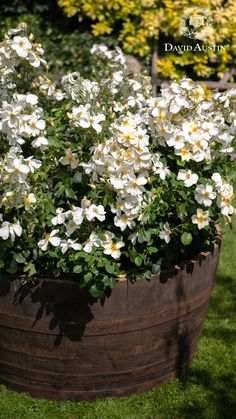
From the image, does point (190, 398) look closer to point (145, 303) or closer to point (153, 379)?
point (153, 379)

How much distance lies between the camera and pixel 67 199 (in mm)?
2514

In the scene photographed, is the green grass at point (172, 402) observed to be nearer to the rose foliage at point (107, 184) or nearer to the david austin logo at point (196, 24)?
the rose foliage at point (107, 184)

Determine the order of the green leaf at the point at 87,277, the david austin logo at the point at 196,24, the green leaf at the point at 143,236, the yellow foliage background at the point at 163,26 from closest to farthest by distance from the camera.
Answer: the green leaf at the point at 87,277, the green leaf at the point at 143,236, the david austin logo at the point at 196,24, the yellow foliage background at the point at 163,26

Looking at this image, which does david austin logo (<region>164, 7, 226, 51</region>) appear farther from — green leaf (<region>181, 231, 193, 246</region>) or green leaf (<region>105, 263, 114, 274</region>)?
green leaf (<region>105, 263, 114, 274</region>)

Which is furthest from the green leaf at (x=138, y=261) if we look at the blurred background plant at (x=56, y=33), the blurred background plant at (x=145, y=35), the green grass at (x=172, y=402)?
the blurred background plant at (x=56, y=33)

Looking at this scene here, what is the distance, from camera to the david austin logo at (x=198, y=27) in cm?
519

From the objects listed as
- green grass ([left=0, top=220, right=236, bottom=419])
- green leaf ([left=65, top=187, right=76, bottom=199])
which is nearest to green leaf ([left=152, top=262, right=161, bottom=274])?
green leaf ([left=65, top=187, right=76, bottom=199])

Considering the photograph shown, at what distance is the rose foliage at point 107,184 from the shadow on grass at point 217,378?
0.68 m

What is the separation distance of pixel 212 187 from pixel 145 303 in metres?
0.55

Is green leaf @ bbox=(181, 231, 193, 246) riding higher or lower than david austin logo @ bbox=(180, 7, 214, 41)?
lower

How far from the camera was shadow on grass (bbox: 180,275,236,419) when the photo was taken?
273cm

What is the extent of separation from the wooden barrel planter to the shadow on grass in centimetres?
21

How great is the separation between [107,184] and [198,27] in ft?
11.2

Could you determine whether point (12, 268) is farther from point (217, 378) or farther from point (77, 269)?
point (217, 378)
